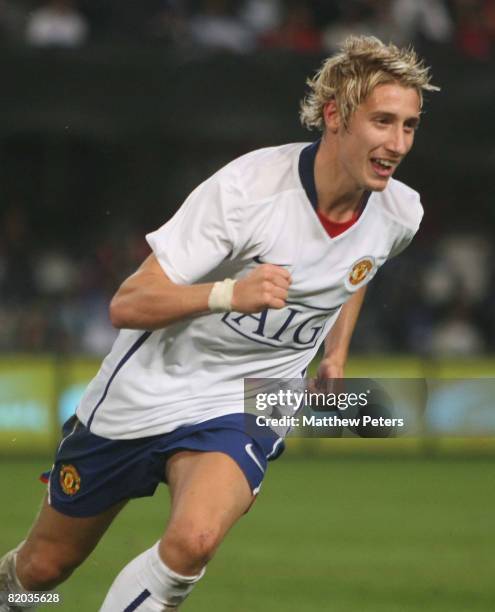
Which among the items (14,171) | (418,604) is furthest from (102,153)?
(418,604)

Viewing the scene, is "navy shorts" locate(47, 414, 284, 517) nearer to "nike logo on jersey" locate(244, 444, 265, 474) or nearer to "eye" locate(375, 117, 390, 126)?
"nike logo on jersey" locate(244, 444, 265, 474)

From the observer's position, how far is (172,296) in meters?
4.33

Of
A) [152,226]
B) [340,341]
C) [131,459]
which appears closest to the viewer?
[131,459]

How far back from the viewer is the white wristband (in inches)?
167

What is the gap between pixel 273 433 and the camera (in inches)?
188

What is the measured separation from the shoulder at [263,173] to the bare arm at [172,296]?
32 cm

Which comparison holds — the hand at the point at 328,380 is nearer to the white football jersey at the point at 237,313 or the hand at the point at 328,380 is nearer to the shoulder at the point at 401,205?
the white football jersey at the point at 237,313

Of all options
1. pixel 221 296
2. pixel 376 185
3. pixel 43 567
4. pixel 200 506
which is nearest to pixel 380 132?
pixel 376 185

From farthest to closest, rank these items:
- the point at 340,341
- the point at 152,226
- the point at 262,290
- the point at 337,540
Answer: the point at 152,226, the point at 337,540, the point at 340,341, the point at 262,290

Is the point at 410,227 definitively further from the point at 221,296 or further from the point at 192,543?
the point at 192,543

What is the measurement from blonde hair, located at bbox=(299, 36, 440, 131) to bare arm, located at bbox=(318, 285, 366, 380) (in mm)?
884

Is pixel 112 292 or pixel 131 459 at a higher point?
pixel 112 292

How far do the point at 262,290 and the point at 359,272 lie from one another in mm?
791

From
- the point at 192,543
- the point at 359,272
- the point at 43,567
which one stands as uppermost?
the point at 359,272
